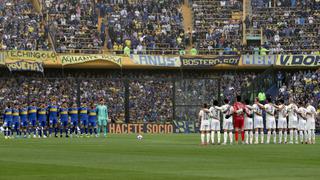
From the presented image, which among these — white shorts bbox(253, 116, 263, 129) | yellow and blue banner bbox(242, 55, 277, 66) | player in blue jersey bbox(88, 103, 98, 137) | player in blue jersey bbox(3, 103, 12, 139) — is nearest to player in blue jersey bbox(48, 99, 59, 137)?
player in blue jersey bbox(88, 103, 98, 137)

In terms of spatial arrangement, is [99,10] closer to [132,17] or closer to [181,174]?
[132,17]

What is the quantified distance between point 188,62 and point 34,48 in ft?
35.0

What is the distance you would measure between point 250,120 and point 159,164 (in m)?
16.2

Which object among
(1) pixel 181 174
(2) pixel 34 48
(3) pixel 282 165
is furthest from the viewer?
(2) pixel 34 48

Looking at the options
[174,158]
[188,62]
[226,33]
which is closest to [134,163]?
[174,158]

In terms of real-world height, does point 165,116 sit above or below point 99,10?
below

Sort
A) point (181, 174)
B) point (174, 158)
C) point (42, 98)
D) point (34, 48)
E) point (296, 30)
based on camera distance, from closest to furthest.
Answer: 1. point (181, 174)
2. point (174, 158)
3. point (42, 98)
4. point (34, 48)
5. point (296, 30)

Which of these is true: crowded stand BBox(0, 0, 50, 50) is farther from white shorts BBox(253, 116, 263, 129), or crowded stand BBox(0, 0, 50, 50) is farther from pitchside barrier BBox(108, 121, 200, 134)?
white shorts BBox(253, 116, 263, 129)

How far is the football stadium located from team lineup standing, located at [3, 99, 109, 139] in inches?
2.5

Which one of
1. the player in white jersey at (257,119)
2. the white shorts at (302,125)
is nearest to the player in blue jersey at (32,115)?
the player in white jersey at (257,119)

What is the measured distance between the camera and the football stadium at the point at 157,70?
51000 mm

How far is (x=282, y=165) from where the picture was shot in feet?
90.5

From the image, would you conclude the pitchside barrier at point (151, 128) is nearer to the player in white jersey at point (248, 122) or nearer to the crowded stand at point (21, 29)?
the crowded stand at point (21, 29)

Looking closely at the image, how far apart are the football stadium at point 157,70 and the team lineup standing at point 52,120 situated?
0.21 feet
